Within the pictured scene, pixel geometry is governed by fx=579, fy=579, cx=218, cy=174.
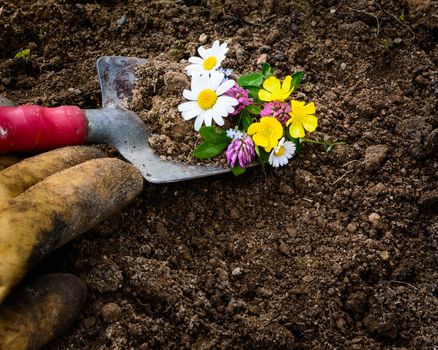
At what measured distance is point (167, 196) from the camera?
2.36m

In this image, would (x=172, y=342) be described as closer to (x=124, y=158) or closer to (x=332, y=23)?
(x=124, y=158)

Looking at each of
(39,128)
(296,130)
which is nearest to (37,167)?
(39,128)

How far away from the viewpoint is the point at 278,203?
2.36 m

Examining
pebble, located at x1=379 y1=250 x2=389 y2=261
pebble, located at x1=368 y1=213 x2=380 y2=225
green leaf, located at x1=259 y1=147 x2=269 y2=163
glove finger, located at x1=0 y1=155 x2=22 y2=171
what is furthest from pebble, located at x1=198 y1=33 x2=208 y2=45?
pebble, located at x1=379 y1=250 x2=389 y2=261

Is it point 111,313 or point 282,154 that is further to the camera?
point 282,154

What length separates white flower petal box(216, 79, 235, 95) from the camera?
2.21m

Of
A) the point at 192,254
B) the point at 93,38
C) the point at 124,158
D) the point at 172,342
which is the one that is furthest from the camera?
the point at 93,38

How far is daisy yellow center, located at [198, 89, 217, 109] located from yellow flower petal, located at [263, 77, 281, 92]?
207 millimetres

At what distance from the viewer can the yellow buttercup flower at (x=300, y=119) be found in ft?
7.30

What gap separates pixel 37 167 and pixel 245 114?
0.84 metres

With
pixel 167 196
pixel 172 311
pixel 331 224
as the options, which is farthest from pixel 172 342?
pixel 331 224

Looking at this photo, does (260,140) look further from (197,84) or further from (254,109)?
(197,84)

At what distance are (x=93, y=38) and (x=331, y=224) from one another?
153cm

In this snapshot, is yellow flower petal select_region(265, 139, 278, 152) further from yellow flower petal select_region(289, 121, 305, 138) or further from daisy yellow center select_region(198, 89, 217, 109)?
daisy yellow center select_region(198, 89, 217, 109)
